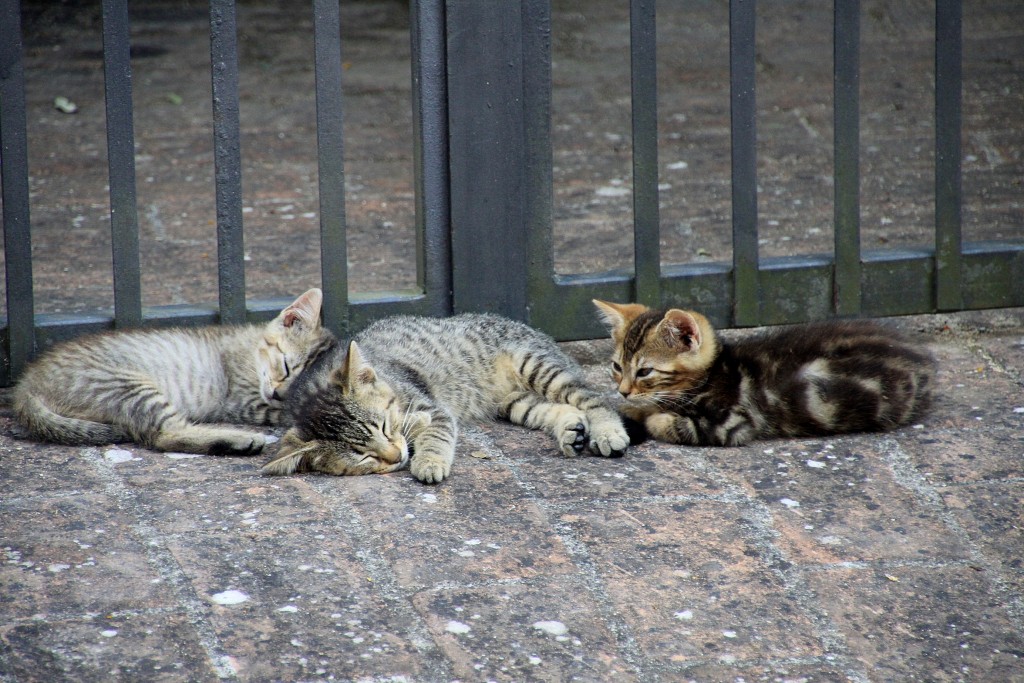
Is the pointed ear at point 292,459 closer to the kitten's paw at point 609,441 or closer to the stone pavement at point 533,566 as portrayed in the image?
the stone pavement at point 533,566

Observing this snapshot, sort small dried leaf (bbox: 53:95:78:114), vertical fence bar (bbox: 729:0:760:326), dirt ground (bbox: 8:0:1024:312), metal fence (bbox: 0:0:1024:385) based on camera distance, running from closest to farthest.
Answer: metal fence (bbox: 0:0:1024:385) → vertical fence bar (bbox: 729:0:760:326) → dirt ground (bbox: 8:0:1024:312) → small dried leaf (bbox: 53:95:78:114)

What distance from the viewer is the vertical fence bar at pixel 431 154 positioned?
4.79 metres

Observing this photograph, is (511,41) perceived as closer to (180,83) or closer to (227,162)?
(227,162)

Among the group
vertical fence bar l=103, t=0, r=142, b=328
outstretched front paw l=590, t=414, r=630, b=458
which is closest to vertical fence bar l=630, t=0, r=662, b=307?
outstretched front paw l=590, t=414, r=630, b=458

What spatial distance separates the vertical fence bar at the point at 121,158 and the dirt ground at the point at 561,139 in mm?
1248

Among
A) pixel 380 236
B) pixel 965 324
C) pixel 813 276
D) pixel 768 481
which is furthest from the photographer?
pixel 380 236

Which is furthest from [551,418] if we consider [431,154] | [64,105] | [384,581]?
[64,105]

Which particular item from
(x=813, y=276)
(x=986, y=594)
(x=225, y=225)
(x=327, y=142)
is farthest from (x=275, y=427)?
(x=986, y=594)

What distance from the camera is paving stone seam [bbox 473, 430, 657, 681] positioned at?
10.4ft

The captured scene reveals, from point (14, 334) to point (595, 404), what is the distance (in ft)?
7.21

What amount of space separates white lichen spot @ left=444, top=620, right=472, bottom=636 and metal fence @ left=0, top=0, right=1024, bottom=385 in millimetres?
1950

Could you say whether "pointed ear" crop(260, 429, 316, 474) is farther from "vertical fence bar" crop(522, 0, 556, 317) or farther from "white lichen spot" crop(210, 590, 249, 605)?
"vertical fence bar" crop(522, 0, 556, 317)

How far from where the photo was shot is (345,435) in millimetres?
4176

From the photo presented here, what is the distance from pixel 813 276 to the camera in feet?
17.2
